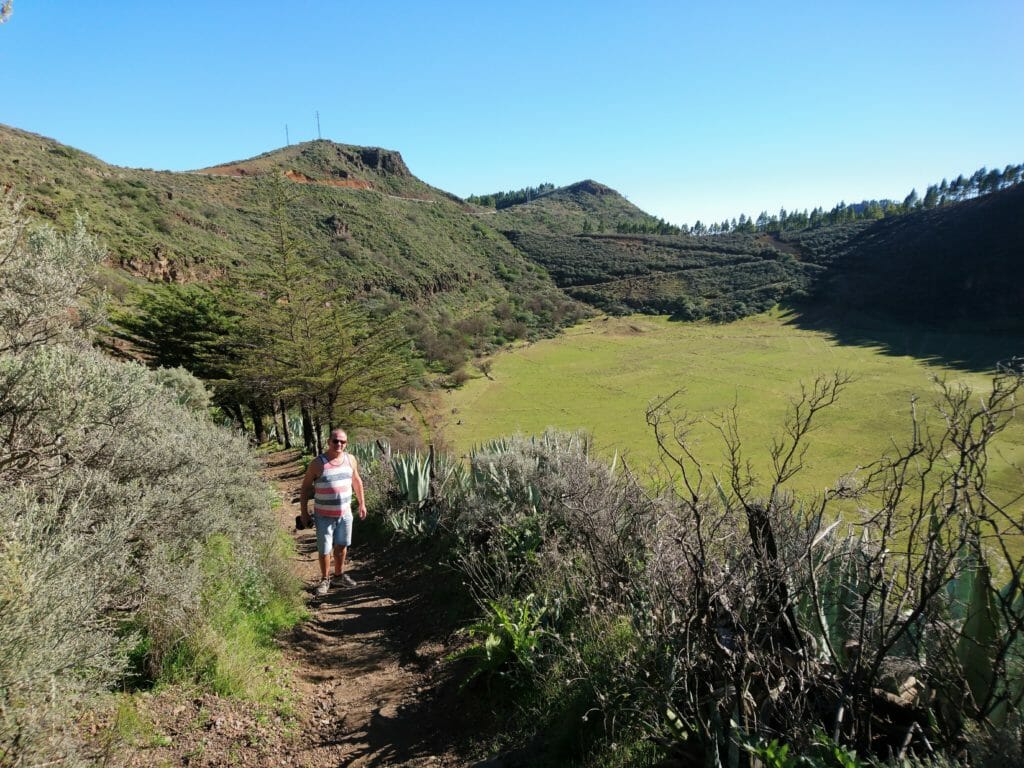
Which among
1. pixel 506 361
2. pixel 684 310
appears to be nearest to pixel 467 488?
pixel 506 361

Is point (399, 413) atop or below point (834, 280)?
below

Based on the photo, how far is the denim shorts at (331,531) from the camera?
4.93m

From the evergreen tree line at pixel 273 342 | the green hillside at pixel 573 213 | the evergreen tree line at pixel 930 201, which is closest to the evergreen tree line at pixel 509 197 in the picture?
the green hillside at pixel 573 213

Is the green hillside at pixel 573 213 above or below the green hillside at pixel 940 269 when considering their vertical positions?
above

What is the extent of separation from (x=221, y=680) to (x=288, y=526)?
4.30 metres

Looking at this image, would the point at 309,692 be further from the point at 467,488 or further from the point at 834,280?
the point at 834,280

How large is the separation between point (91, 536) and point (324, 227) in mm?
49106

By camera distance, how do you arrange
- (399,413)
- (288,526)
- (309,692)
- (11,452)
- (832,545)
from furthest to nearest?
1. (399,413)
2. (288,526)
3. (309,692)
4. (11,452)
5. (832,545)

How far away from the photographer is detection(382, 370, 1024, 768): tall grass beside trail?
188 cm

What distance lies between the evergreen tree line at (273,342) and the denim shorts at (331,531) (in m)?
9.33

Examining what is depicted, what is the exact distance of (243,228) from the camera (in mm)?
38031

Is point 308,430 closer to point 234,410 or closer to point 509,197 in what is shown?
point 234,410

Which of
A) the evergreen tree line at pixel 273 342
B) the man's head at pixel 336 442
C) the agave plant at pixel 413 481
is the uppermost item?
the evergreen tree line at pixel 273 342

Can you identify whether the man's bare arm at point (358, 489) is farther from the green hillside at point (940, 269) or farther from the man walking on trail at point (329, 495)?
the green hillside at point (940, 269)
